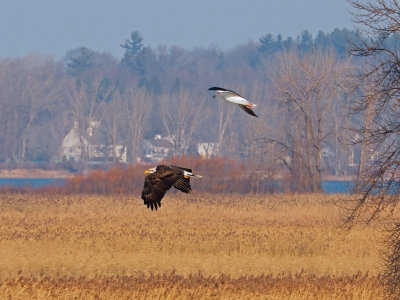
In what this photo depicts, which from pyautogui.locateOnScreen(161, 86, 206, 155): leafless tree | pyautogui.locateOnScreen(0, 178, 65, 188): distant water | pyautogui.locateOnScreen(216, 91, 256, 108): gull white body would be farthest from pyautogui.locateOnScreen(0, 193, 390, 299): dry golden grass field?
pyautogui.locateOnScreen(161, 86, 206, 155): leafless tree

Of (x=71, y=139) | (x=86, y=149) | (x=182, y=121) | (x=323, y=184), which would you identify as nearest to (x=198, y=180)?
(x=323, y=184)

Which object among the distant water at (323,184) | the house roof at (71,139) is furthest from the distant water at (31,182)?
the house roof at (71,139)

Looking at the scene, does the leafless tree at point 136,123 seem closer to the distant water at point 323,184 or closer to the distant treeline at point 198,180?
the distant water at point 323,184

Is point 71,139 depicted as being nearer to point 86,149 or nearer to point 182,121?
point 86,149

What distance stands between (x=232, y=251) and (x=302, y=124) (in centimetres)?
2974

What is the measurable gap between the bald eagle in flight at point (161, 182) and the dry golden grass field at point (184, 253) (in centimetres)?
384

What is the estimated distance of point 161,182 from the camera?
14.6m

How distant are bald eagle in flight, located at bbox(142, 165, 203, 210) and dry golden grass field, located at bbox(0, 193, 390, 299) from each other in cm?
384

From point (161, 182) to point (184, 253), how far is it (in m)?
11.9

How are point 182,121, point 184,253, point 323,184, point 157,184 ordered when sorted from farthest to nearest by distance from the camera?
point 182,121
point 323,184
point 184,253
point 157,184

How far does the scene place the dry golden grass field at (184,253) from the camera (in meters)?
18.7

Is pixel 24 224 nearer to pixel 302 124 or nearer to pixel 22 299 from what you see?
pixel 22 299

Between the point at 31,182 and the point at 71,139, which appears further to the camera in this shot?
the point at 71,139

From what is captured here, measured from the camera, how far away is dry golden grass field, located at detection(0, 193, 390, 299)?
61.5 ft
